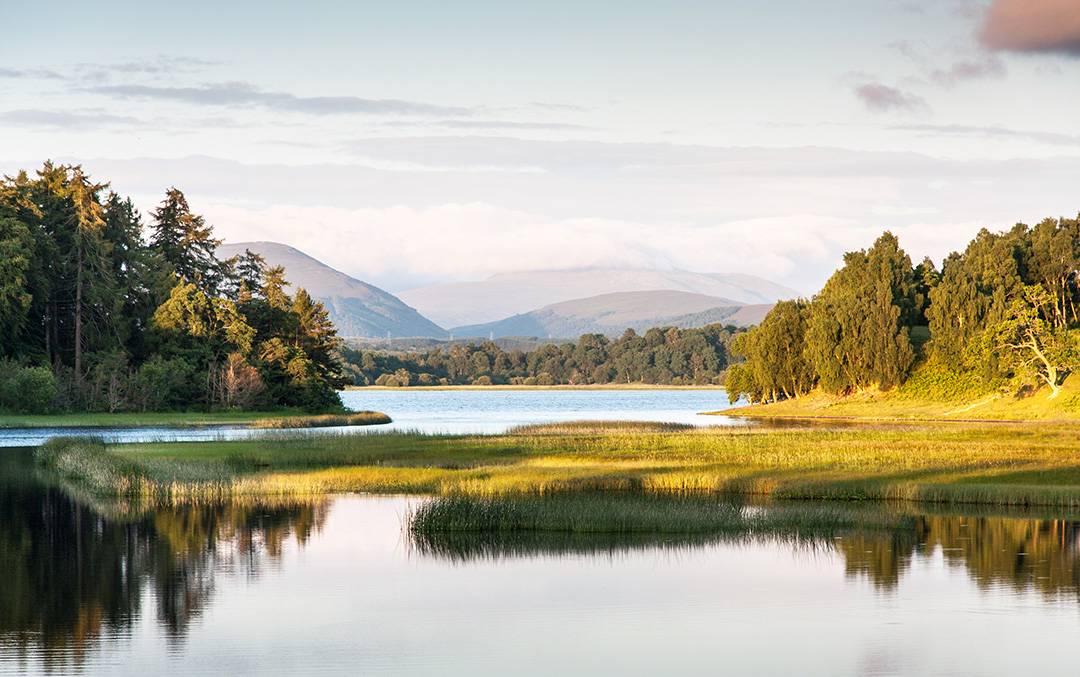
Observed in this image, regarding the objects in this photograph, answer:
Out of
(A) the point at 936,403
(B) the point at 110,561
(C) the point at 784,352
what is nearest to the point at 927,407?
(A) the point at 936,403

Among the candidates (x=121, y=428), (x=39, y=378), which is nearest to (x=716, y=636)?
(x=121, y=428)

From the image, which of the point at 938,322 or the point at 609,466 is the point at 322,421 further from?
the point at 938,322

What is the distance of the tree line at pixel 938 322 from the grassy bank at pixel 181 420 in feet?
134

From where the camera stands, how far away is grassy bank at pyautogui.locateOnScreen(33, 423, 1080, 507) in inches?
1395

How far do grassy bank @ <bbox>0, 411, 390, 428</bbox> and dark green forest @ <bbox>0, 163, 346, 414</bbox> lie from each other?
2.49 m

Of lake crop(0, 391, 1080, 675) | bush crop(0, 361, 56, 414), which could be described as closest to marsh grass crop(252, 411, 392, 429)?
bush crop(0, 361, 56, 414)

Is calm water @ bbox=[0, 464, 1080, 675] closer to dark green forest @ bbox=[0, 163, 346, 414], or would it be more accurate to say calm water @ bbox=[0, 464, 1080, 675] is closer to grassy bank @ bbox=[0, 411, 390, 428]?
grassy bank @ bbox=[0, 411, 390, 428]

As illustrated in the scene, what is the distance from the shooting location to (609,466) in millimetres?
42750

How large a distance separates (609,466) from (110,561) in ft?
73.6

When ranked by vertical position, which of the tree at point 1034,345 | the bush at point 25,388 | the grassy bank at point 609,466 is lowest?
the grassy bank at point 609,466

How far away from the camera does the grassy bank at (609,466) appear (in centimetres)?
3544

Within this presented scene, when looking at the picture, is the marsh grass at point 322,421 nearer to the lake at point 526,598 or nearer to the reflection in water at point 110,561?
the reflection in water at point 110,561

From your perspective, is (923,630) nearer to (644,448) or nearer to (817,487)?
(817,487)

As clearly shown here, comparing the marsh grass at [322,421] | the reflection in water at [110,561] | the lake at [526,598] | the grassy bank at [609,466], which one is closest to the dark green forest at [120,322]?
the marsh grass at [322,421]
